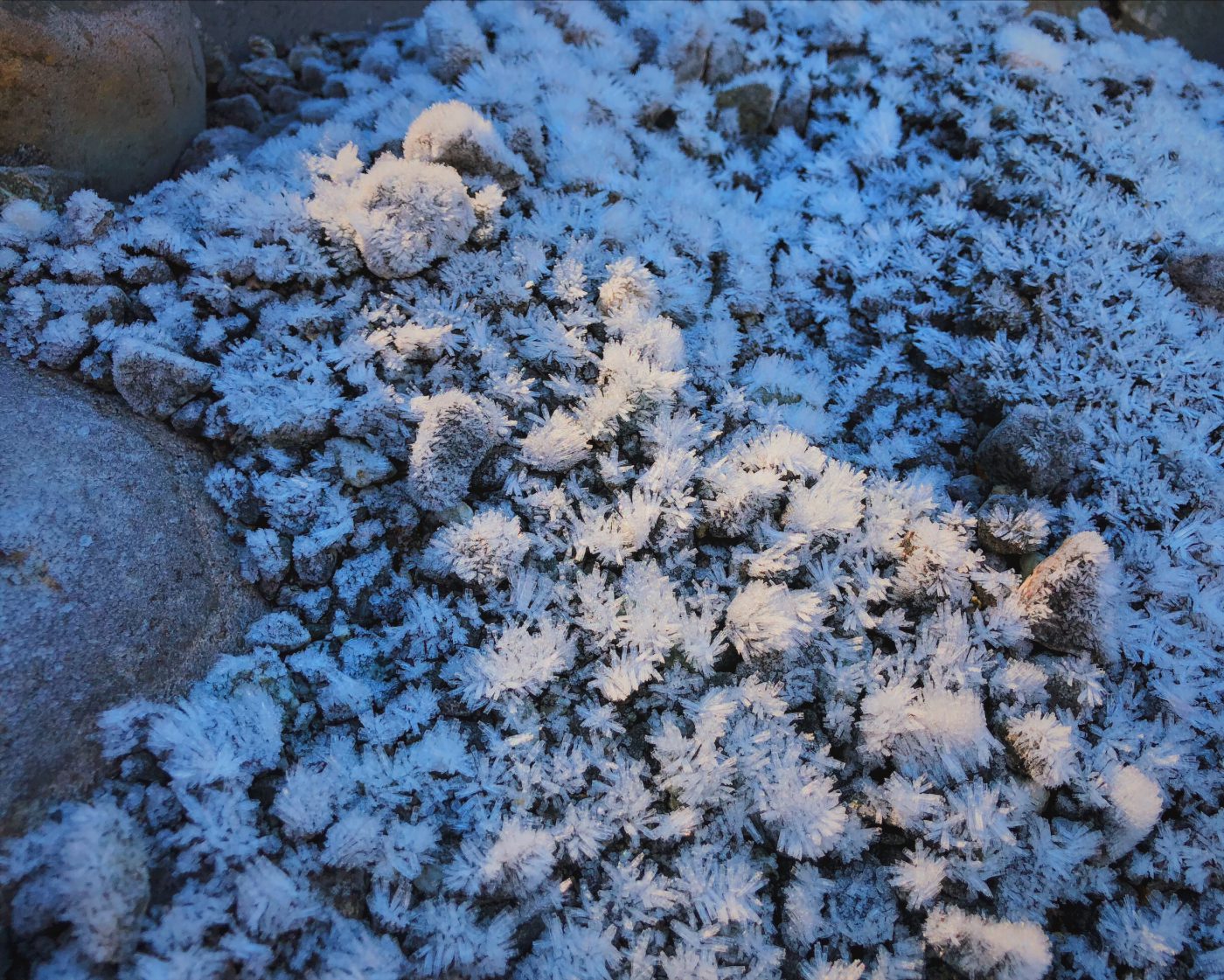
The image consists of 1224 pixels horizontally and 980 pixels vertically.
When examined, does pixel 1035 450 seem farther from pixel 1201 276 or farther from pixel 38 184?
pixel 38 184

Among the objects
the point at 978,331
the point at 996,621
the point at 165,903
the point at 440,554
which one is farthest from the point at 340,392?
the point at 978,331

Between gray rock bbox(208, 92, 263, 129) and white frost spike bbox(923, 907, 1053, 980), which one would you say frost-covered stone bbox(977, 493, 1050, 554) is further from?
gray rock bbox(208, 92, 263, 129)

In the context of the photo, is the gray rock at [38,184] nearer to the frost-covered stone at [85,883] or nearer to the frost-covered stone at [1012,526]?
the frost-covered stone at [85,883]

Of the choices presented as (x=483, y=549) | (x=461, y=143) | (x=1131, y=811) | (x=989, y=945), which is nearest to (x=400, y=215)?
(x=461, y=143)

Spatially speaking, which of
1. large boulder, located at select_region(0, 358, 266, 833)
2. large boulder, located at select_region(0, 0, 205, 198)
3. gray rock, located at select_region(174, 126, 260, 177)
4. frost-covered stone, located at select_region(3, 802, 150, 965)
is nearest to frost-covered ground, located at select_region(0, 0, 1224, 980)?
frost-covered stone, located at select_region(3, 802, 150, 965)

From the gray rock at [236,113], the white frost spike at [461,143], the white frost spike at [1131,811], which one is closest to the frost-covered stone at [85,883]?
the white frost spike at [461,143]
